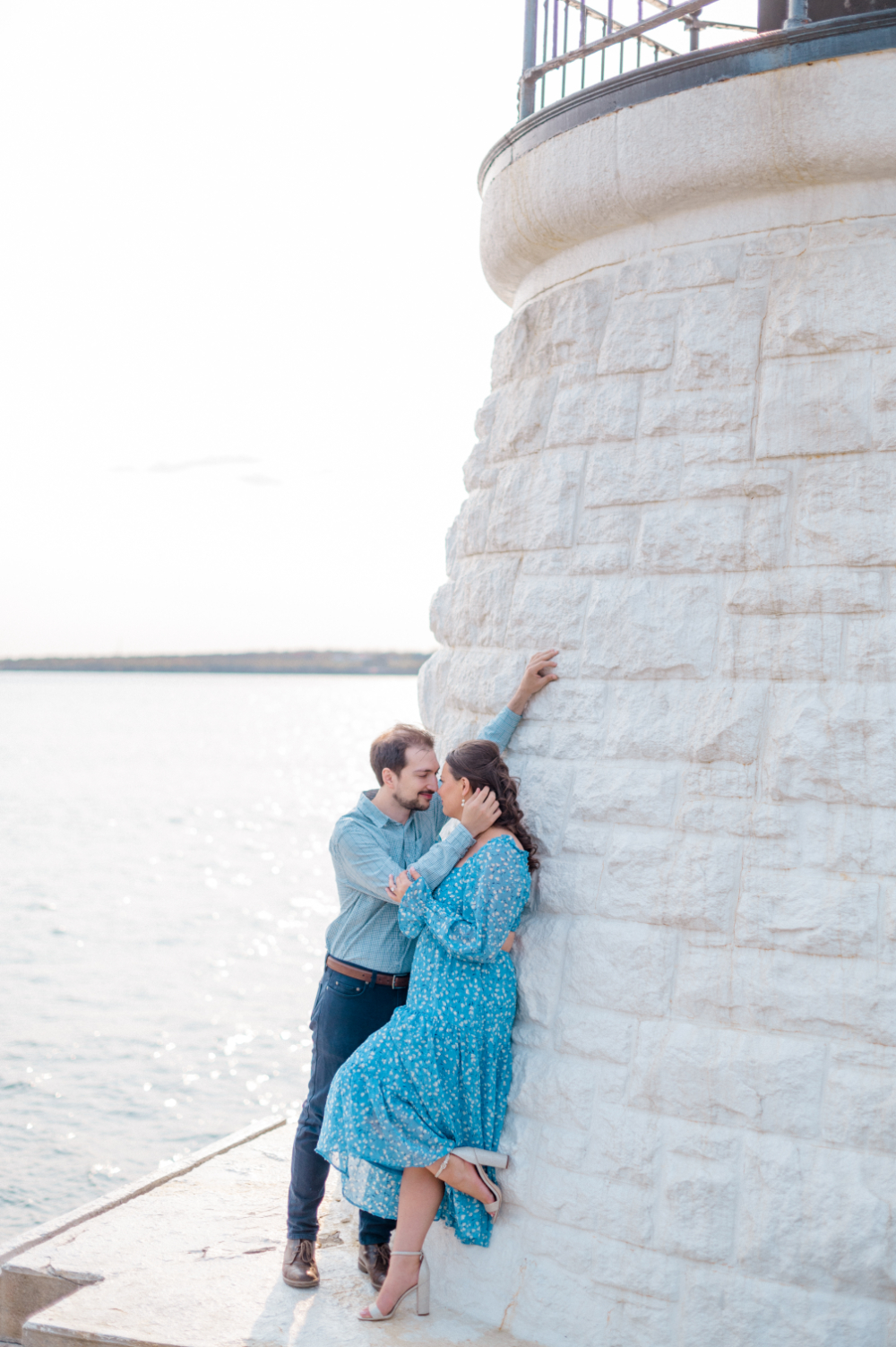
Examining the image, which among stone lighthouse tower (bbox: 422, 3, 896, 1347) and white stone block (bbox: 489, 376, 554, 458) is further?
white stone block (bbox: 489, 376, 554, 458)

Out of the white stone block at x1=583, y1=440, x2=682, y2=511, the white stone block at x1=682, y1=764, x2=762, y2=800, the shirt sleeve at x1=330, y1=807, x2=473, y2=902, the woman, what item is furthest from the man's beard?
the white stone block at x1=583, y1=440, x2=682, y2=511

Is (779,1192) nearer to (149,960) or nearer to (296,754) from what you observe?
(149,960)

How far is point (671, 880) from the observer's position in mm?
3334

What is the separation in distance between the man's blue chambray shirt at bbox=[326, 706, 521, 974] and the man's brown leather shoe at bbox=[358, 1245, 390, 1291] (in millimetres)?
1006

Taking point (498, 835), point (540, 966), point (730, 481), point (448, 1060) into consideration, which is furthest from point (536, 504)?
point (448, 1060)

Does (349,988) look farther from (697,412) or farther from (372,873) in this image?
(697,412)

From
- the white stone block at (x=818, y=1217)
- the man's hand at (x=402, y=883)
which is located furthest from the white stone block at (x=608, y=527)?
the white stone block at (x=818, y=1217)

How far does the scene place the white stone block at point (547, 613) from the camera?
3.68 meters

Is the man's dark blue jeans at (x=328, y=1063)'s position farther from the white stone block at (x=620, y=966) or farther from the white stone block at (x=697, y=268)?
the white stone block at (x=697, y=268)

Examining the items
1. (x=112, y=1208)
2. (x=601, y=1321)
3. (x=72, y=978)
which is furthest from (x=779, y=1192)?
(x=72, y=978)

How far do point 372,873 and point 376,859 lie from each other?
0.05 metres

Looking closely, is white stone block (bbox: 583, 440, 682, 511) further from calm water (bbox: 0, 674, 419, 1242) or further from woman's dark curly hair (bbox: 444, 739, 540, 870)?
calm water (bbox: 0, 674, 419, 1242)

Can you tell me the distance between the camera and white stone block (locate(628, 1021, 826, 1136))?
10.1ft

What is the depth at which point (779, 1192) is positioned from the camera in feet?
9.99
